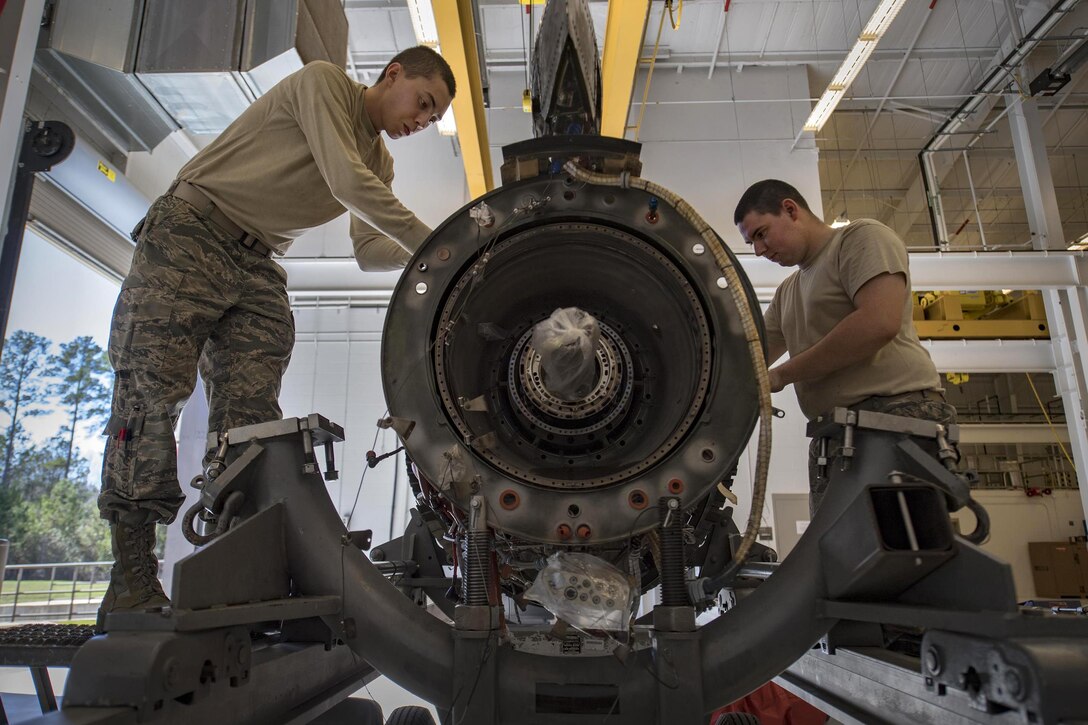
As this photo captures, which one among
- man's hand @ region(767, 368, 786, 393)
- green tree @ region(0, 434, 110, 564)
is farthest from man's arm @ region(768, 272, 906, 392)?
green tree @ region(0, 434, 110, 564)

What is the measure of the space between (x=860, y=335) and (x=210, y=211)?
1.85 m

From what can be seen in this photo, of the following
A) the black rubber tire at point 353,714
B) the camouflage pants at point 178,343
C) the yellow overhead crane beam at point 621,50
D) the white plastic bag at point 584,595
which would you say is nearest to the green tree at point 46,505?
the yellow overhead crane beam at point 621,50

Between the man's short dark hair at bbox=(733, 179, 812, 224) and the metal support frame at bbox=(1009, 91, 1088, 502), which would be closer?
the man's short dark hair at bbox=(733, 179, 812, 224)

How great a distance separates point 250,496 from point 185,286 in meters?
0.72

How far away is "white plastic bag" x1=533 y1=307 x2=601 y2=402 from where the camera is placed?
1407mm

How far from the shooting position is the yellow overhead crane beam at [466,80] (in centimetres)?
448

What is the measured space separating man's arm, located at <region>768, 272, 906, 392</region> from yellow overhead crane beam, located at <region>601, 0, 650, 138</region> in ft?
9.21

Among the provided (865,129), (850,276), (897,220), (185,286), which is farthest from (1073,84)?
(185,286)

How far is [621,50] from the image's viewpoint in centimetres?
469

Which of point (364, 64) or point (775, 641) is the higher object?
point (364, 64)

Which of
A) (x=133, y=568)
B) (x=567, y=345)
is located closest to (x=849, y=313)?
(x=567, y=345)

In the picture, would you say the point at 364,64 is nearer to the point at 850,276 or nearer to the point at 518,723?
the point at 850,276

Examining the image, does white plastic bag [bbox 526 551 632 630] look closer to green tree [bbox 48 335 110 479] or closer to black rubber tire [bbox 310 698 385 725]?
black rubber tire [bbox 310 698 385 725]

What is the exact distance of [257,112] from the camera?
204 centimetres
